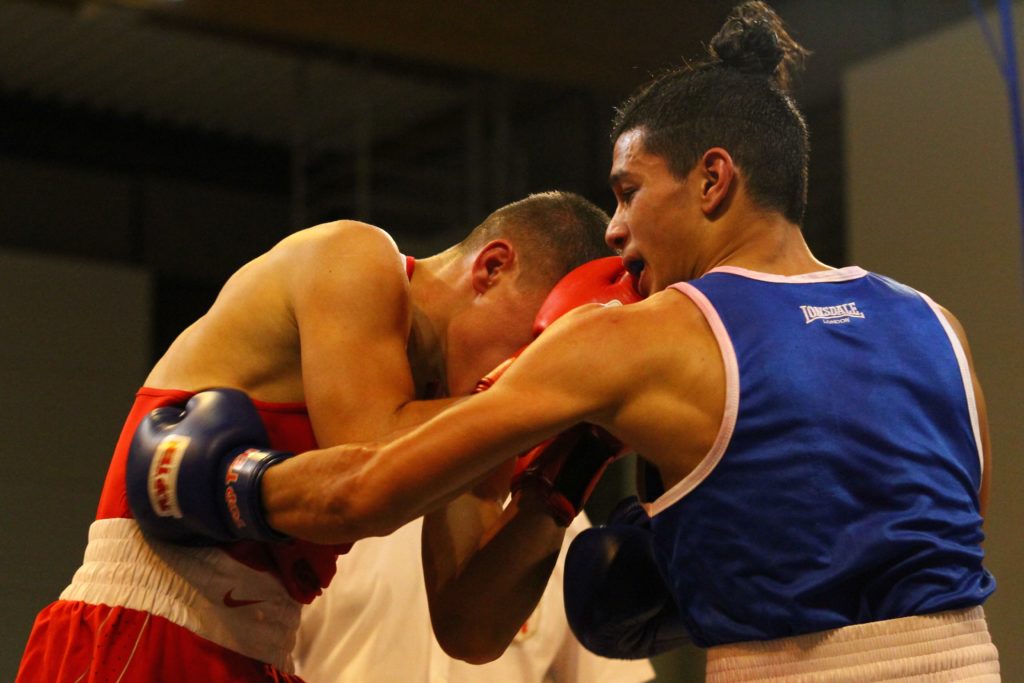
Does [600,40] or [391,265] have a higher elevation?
[600,40]

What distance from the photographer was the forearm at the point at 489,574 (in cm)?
243

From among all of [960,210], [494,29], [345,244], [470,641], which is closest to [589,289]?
[345,244]

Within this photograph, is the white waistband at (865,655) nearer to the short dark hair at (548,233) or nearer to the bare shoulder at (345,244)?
the bare shoulder at (345,244)

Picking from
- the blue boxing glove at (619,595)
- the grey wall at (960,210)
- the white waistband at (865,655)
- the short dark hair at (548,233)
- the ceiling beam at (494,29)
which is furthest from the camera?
the ceiling beam at (494,29)

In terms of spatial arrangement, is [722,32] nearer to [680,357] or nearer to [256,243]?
[680,357]

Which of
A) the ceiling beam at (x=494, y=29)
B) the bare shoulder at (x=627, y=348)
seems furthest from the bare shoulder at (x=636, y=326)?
the ceiling beam at (x=494, y=29)

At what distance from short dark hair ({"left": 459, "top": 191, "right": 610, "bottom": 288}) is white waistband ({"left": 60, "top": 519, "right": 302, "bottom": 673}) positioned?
2.71 feet

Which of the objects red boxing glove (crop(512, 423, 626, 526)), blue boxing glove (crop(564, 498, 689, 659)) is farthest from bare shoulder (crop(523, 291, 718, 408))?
red boxing glove (crop(512, 423, 626, 526))

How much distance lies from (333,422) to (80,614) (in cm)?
56

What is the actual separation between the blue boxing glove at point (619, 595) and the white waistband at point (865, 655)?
37 cm

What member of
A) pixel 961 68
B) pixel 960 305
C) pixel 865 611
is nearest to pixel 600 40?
pixel 961 68

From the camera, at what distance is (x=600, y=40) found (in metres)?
5.67

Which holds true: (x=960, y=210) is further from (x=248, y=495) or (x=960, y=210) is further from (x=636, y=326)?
(x=248, y=495)

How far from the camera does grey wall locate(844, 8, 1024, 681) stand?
446 centimetres
